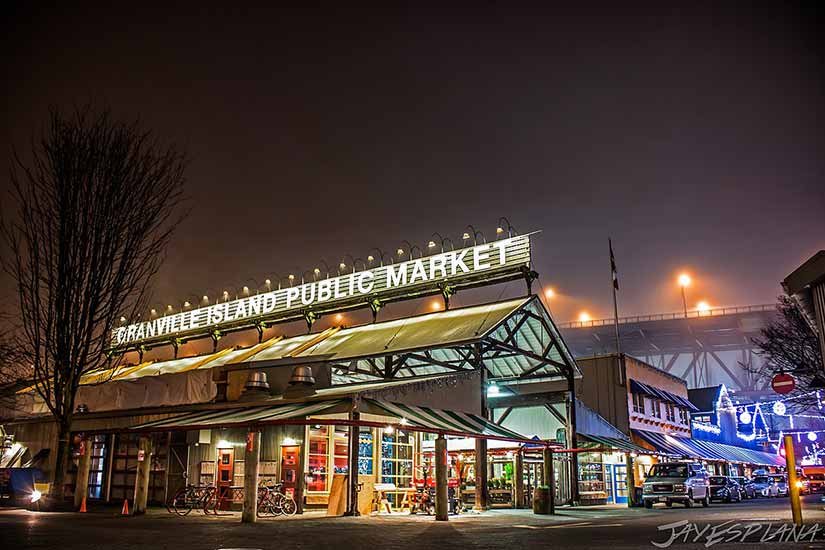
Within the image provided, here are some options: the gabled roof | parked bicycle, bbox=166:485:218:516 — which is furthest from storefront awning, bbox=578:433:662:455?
the gabled roof

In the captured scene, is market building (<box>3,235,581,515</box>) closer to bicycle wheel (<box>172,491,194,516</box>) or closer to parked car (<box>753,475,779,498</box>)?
bicycle wheel (<box>172,491,194,516</box>)

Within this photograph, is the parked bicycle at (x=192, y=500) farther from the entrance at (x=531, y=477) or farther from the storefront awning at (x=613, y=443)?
the storefront awning at (x=613, y=443)

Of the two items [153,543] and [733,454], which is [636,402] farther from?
[153,543]

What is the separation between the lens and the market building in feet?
66.7

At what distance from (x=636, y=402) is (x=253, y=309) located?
22.3 meters

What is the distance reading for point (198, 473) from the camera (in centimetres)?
2505

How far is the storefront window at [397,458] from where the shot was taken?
24483mm

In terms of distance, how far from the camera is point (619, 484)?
38062 millimetres

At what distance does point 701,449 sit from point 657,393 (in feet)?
22.8

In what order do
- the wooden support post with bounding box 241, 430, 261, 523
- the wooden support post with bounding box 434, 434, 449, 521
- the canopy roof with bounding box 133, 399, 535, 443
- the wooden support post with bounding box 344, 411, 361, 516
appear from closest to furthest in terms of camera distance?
the wooden support post with bounding box 241, 430, 261, 523 → the canopy roof with bounding box 133, 399, 535, 443 → the wooden support post with bounding box 434, 434, 449, 521 → the wooden support post with bounding box 344, 411, 361, 516

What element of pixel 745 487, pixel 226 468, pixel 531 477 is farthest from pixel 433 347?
pixel 745 487
